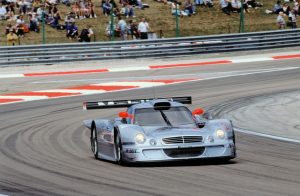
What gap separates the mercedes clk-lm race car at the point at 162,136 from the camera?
1281cm

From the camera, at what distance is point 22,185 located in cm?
1140

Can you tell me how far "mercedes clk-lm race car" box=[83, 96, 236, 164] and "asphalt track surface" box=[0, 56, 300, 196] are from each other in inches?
7.5

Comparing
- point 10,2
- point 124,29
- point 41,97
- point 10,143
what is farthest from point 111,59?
point 10,143

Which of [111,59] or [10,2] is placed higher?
[10,2]

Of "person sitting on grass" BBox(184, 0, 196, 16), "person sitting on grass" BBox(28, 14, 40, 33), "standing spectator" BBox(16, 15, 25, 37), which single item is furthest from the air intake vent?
"person sitting on grass" BBox(184, 0, 196, 16)

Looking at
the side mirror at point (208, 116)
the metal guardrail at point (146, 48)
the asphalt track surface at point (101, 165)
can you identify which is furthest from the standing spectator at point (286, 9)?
the side mirror at point (208, 116)

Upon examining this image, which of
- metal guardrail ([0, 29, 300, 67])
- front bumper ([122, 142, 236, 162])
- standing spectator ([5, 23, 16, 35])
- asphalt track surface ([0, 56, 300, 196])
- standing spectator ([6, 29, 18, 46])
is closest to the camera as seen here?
asphalt track surface ([0, 56, 300, 196])

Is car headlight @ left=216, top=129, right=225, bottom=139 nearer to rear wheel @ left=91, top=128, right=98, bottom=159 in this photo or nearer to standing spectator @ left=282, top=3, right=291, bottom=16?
rear wheel @ left=91, top=128, right=98, bottom=159

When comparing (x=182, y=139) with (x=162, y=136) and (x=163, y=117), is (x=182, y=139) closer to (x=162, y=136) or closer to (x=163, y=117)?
(x=162, y=136)

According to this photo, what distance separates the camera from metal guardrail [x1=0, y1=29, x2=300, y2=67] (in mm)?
33438

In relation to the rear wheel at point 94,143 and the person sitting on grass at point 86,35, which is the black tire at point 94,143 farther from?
the person sitting on grass at point 86,35

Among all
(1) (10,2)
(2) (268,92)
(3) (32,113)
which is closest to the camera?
(3) (32,113)

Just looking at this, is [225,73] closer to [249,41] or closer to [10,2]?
[249,41]

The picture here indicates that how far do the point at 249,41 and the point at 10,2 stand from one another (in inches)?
373
